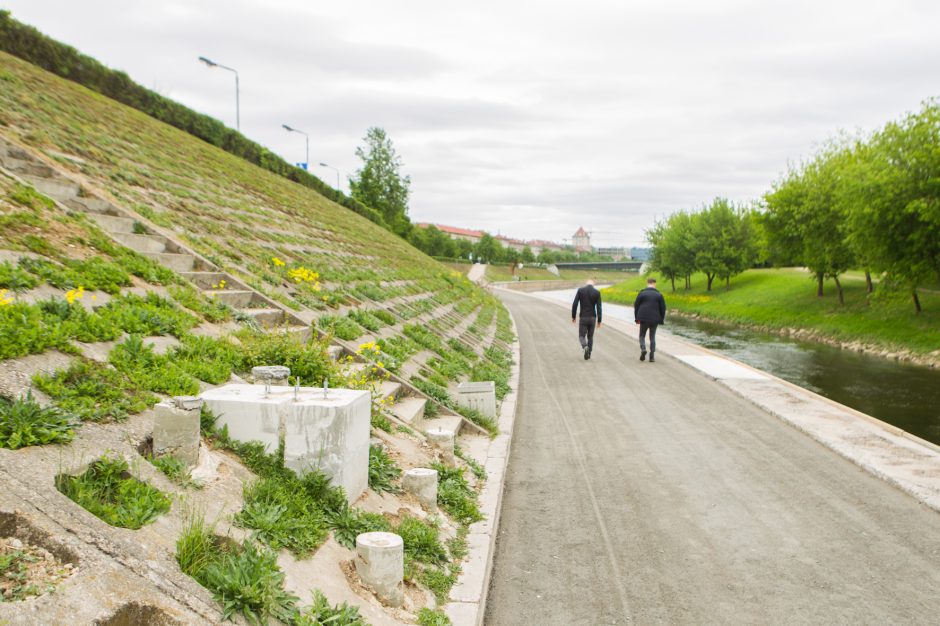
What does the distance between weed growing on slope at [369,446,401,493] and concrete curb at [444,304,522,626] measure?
0.84 m

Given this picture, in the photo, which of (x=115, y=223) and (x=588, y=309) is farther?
(x=588, y=309)

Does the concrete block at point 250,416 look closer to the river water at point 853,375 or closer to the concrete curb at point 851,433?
the concrete curb at point 851,433

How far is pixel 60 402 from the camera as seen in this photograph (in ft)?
12.6

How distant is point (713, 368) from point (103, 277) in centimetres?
1240

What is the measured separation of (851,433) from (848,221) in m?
23.2

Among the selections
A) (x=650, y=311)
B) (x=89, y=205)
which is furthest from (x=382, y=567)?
(x=650, y=311)

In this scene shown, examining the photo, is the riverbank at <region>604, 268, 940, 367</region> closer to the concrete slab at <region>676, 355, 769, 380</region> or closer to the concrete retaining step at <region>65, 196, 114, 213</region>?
the concrete slab at <region>676, 355, 769, 380</region>

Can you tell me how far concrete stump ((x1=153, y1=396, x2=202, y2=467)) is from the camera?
154 inches

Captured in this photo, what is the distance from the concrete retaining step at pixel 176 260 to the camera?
796cm

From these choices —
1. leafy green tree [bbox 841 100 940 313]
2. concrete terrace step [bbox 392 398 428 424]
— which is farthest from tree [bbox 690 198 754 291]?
concrete terrace step [bbox 392 398 428 424]

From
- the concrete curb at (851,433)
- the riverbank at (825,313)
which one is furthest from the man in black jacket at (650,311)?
the riverbank at (825,313)

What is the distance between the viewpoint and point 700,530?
226 inches

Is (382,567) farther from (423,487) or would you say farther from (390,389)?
(390,389)

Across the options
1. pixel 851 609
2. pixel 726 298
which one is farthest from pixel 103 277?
pixel 726 298
